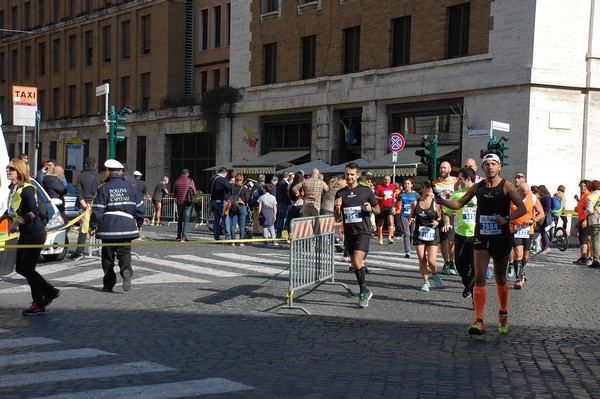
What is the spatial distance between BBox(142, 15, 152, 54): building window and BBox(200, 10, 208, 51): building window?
3777mm

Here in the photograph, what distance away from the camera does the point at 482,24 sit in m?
27.5

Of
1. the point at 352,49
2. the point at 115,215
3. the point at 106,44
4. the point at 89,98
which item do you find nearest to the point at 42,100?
the point at 89,98

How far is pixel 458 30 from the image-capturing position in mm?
28594

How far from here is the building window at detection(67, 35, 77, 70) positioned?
52000 mm

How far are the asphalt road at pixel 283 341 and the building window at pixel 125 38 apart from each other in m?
35.1

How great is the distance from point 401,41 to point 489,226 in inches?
890

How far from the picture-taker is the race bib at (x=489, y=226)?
8.94 metres

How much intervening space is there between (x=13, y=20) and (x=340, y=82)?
34.7 metres

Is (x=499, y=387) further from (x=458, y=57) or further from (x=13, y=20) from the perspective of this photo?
(x=13, y=20)

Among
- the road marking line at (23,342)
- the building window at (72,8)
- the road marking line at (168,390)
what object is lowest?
the road marking line at (23,342)

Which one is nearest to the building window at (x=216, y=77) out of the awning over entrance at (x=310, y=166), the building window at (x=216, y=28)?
the building window at (x=216, y=28)

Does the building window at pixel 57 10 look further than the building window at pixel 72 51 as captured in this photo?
Yes

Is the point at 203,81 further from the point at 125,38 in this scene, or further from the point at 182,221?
the point at 182,221

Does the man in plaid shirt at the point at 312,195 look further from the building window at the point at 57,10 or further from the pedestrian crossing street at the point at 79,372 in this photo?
the building window at the point at 57,10
